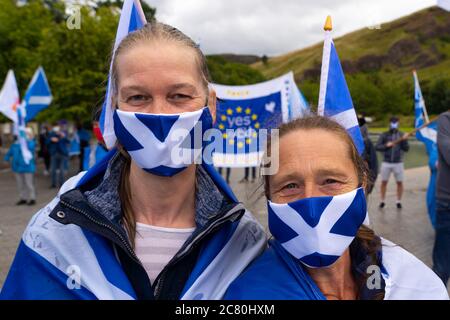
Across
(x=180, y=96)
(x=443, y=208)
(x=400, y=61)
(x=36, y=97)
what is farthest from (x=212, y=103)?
(x=400, y=61)

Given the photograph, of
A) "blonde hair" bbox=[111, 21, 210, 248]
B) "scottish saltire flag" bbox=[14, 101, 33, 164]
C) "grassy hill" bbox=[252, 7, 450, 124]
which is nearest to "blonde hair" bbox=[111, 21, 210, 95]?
"blonde hair" bbox=[111, 21, 210, 248]

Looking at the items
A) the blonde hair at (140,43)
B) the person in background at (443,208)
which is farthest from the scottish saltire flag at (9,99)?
the blonde hair at (140,43)

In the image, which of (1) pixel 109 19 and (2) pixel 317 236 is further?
(1) pixel 109 19

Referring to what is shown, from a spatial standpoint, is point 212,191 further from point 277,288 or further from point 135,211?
point 277,288

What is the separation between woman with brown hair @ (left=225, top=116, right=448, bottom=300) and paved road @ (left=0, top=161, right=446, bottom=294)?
2.12 metres

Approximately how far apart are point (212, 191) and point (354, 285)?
0.59m

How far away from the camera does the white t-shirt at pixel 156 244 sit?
151 centimetres

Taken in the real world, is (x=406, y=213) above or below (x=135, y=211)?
below

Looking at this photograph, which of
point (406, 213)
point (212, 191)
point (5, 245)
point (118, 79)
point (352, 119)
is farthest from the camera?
point (406, 213)

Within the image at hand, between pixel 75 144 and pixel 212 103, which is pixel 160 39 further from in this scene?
pixel 75 144

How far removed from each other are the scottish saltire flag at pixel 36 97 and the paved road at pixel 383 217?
1873 mm

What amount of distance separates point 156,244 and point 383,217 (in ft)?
23.6
